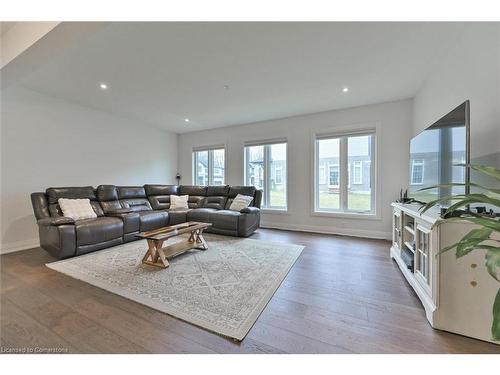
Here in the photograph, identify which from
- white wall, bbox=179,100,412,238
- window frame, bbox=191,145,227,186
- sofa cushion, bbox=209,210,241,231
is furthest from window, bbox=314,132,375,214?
window frame, bbox=191,145,227,186

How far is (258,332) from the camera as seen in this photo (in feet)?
4.80

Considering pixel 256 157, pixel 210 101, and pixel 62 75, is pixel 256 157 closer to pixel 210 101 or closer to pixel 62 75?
pixel 210 101

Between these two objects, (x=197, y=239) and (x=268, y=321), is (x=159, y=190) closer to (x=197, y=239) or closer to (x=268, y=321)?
(x=197, y=239)

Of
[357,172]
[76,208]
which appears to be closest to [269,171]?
[357,172]

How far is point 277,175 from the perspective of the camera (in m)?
5.05

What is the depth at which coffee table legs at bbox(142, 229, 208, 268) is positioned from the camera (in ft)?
8.25

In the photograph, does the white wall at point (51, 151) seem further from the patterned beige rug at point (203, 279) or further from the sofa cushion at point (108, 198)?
the patterned beige rug at point (203, 279)

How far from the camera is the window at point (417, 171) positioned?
253 centimetres

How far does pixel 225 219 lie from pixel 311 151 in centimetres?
230

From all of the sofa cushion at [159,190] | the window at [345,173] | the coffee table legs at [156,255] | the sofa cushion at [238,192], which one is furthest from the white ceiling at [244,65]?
the coffee table legs at [156,255]

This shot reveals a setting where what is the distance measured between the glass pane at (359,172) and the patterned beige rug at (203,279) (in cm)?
172

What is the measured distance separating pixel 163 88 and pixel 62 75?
1.30 metres
